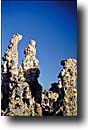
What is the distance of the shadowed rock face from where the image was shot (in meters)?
0.97

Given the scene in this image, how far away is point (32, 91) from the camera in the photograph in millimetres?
982

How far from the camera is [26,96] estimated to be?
3.22 feet

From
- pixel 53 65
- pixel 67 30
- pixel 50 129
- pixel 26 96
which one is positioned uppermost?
pixel 67 30

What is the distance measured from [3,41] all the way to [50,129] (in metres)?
0.36

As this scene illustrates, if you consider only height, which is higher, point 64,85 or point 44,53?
point 44,53

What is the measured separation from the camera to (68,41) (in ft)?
3.27

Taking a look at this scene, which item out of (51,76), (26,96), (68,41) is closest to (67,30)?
A: (68,41)

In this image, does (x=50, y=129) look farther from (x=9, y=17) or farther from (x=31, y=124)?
(x=9, y=17)

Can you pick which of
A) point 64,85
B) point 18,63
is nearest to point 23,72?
point 18,63

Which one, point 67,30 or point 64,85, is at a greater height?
point 67,30

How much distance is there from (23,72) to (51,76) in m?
0.10

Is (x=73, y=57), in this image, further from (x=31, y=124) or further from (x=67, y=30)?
(x=31, y=124)

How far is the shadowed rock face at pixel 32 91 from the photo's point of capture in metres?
0.97

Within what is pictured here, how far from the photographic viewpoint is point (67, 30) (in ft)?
3.28
